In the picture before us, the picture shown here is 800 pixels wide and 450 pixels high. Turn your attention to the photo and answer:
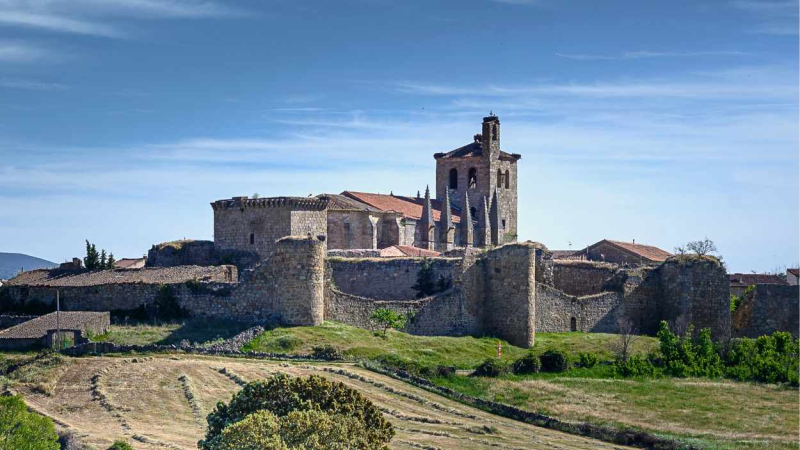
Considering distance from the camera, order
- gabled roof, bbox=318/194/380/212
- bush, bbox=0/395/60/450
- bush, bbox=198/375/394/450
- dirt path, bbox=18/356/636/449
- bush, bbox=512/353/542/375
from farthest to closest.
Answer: gabled roof, bbox=318/194/380/212, bush, bbox=512/353/542/375, dirt path, bbox=18/356/636/449, bush, bbox=0/395/60/450, bush, bbox=198/375/394/450

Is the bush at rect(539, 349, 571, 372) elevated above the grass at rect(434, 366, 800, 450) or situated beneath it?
elevated above

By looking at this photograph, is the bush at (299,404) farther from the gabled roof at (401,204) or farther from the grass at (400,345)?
the gabled roof at (401,204)

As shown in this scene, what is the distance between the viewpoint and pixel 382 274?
2154 inches

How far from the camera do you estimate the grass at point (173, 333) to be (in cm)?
4788

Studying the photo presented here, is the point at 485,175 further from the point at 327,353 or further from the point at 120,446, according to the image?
the point at 120,446

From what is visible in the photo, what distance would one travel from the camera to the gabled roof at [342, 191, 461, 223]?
68.4 meters

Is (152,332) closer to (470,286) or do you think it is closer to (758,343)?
(470,286)

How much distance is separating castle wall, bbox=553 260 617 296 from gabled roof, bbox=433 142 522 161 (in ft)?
67.7

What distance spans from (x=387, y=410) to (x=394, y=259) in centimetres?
1520

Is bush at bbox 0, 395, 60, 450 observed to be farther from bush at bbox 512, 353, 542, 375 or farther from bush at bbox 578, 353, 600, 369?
bush at bbox 578, 353, 600, 369

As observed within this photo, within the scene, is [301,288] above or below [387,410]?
above

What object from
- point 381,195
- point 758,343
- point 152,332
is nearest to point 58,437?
point 152,332

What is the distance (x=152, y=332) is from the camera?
4875 cm

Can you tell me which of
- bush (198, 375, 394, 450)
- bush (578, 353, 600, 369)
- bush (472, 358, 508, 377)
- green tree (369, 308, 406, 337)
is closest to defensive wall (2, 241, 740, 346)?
green tree (369, 308, 406, 337)
